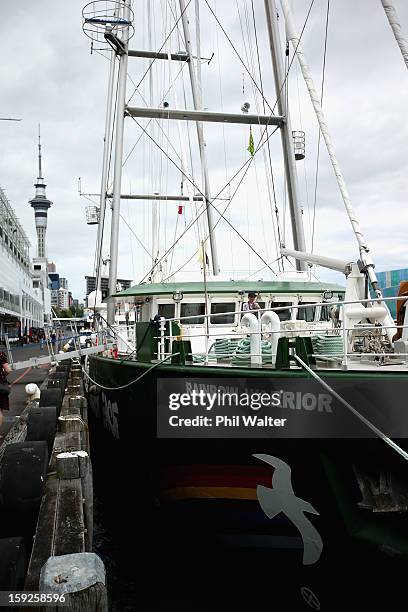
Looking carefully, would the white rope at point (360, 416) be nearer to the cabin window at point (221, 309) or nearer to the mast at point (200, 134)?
the cabin window at point (221, 309)

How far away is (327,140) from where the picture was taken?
→ 24.6ft

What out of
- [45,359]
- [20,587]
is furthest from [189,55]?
[20,587]

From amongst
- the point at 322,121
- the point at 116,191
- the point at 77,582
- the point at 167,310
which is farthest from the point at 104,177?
the point at 77,582

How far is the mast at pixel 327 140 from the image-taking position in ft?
21.9

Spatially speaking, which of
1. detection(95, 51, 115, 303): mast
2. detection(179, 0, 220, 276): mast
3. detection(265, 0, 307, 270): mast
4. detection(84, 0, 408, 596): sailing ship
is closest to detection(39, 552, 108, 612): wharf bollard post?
detection(84, 0, 408, 596): sailing ship

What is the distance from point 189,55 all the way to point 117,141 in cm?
555

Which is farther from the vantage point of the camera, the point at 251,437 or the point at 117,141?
the point at 117,141

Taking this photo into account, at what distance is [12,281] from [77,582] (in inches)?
2614

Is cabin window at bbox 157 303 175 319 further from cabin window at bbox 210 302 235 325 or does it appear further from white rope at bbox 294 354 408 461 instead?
white rope at bbox 294 354 408 461

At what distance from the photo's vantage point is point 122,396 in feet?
28.9

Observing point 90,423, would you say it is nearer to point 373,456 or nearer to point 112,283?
point 112,283

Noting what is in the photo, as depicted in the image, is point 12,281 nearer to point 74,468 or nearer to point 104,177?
point 104,177

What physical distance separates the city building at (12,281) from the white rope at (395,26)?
5072cm

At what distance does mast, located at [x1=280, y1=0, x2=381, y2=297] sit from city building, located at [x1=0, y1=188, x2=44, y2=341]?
160ft
